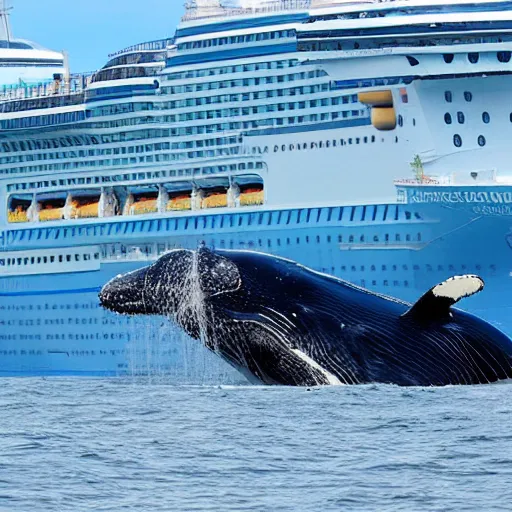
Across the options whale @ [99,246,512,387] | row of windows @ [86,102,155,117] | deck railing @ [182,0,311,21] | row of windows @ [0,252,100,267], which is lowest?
whale @ [99,246,512,387]

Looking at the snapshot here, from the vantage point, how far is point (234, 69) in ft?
196

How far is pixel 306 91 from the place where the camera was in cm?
5791

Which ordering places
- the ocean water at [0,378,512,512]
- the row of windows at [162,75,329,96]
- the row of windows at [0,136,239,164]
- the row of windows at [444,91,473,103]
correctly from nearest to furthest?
the ocean water at [0,378,512,512] → the row of windows at [444,91,473,103] → the row of windows at [162,75,329,96] → the row of windows at [0,136,239,164]

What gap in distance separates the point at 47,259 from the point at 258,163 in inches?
354

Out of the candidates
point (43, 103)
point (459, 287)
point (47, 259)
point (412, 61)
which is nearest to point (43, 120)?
point (43, 103)

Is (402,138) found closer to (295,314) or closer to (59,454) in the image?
(295,314)

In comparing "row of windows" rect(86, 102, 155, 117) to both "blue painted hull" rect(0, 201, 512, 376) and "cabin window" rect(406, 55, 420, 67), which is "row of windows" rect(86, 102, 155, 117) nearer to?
"blue painted hull" rect(0, 201, 512, 376)

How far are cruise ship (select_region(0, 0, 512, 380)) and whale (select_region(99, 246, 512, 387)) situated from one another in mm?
8966

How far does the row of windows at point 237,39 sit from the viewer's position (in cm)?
5819

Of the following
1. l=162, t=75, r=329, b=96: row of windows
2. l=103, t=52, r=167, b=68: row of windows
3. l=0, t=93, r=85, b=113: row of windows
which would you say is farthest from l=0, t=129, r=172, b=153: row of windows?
l=103, t=52, r=167, b=68: row of windows

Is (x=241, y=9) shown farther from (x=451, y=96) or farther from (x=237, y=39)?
(x=451, y=96)

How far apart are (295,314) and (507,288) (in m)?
19.2

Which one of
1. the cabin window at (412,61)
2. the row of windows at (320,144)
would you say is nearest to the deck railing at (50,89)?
the row of windows at (320,144)

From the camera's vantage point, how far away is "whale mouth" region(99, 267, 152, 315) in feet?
117
